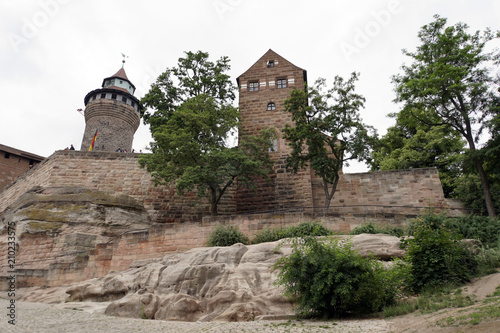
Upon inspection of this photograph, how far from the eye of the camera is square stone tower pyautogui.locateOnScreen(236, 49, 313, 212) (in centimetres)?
1948

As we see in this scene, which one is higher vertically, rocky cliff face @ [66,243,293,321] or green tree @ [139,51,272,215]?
green tree @ [139,51,272,215]

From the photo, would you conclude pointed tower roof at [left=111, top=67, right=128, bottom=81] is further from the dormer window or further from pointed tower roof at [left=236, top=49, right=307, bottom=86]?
the dormer window

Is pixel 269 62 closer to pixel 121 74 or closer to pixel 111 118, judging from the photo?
pixel 111 118

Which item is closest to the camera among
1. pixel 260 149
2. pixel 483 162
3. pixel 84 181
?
pixel 483 162

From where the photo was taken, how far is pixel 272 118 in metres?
21.7

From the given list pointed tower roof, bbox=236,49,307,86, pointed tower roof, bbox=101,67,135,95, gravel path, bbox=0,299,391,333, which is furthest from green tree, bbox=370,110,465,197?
pointed tower roof, bbox=101,67,135,95

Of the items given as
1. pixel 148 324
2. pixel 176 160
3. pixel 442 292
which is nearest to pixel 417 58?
pixel 176 160

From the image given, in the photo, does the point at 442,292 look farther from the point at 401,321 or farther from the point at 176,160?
the point at 176,160

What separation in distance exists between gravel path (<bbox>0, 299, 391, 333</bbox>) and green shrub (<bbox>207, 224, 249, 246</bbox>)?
203 inches

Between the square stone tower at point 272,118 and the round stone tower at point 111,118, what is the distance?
15325mm

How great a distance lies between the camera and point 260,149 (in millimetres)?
17938

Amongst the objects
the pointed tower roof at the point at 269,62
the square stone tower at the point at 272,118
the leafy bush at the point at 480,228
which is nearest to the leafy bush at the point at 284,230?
the leafy bush at the point at 480,228

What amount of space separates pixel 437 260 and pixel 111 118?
31.6 metres

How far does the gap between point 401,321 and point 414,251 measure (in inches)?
94.5
